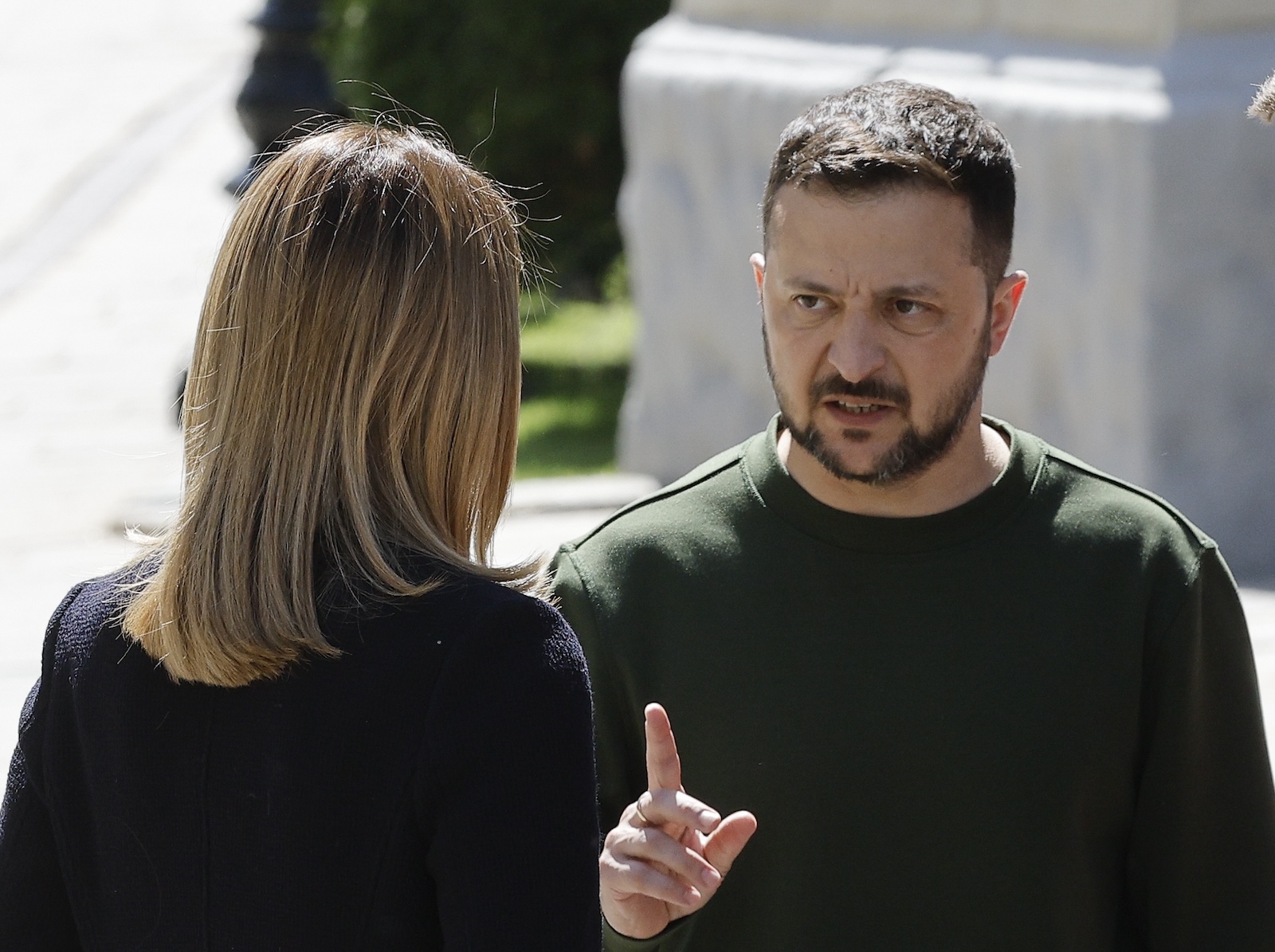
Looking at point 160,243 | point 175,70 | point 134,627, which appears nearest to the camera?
point 134,627

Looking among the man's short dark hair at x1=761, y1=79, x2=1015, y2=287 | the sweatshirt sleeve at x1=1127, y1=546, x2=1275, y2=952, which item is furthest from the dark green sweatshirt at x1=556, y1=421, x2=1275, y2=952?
the man's short dark hair at x1=761, y1=79, x2=1015, y2=287

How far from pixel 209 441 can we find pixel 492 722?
1.42ft

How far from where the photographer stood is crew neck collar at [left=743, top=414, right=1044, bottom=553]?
2311 mm

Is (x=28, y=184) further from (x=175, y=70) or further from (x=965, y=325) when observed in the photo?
(x=965, y=325)

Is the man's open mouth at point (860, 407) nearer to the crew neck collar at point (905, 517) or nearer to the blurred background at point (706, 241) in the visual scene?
the crew neck collar at point (905, 517)

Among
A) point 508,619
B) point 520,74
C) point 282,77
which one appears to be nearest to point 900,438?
point 508,619

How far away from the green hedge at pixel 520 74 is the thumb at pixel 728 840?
910 centimetres

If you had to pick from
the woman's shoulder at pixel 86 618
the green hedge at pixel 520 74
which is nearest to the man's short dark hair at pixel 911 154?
the woman's shoulder at pixel 86 618

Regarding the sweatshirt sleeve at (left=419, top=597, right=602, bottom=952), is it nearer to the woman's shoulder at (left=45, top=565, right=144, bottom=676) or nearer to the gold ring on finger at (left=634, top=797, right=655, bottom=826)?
the gold ring on finger at (left=634, top=797, right=655, bottom=826)

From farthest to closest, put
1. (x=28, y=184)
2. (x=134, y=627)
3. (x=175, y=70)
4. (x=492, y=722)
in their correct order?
(x=175, y=70), (x=28, y=184), (x=134, y=627), (x=492, y=722)

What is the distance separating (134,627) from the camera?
183 centimetres

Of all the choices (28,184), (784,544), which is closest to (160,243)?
(28,184)

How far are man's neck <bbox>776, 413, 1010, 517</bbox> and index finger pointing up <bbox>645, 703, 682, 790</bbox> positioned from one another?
0.48m

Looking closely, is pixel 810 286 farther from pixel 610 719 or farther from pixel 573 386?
pixel 573 386
